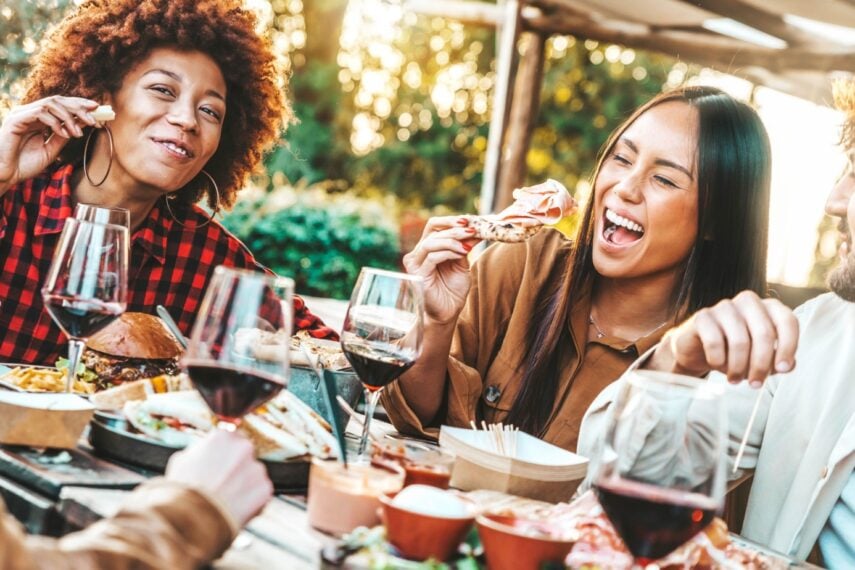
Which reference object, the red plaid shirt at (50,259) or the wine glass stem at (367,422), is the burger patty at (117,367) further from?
the red plaid shirt at (50,259)

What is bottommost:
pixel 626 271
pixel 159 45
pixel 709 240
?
pixel 626 271

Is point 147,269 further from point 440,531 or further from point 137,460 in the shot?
point 440,531

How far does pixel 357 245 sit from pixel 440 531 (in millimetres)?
7239

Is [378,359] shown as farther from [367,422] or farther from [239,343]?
[239,343]

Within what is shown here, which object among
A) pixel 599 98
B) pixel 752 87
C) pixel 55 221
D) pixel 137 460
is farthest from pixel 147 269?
pixel 599 98

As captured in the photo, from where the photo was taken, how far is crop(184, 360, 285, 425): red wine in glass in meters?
1.29

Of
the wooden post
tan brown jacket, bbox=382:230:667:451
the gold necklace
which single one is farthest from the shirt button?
the wooden post

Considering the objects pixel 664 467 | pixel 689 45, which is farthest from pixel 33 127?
pixel 689 45

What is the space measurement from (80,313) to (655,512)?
1.01 metres

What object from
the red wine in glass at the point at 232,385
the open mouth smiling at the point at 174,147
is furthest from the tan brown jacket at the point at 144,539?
the open mouth smiling at the point at 174,147

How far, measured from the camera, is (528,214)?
2590 mm

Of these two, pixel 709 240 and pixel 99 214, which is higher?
pixel 709 240

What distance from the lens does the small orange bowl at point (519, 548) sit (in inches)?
48.8

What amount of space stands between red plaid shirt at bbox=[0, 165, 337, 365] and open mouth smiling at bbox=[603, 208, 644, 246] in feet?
3.10
